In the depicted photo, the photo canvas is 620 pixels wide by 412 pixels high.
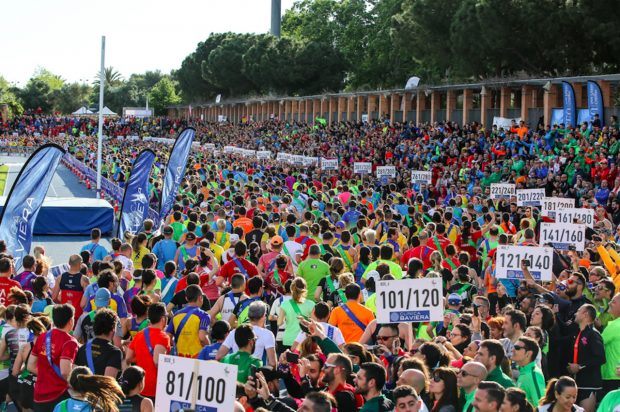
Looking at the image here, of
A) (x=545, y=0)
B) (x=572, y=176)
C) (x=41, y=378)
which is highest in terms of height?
(x=545, y=0)

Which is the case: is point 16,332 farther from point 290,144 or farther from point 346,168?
point 290,144

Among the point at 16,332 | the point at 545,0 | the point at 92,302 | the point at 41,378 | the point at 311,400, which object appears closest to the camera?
the point at 311,400

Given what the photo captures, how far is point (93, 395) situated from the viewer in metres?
7.33

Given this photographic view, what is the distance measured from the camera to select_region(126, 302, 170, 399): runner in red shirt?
9.62 metres

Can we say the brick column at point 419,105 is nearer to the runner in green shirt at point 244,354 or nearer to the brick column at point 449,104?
the brick column at point 449,104

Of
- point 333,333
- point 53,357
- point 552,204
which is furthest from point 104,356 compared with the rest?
point 552,204

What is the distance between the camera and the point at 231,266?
1358 cm

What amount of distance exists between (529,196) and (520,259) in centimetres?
924

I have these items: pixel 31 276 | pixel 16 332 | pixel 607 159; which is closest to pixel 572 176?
pixel 607 159

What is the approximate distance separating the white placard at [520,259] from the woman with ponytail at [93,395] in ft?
23.8

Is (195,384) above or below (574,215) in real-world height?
below

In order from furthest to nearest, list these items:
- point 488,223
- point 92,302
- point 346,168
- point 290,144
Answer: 1. point 290,144
2. point 346,168
3. point 488,223
4. point 92,302

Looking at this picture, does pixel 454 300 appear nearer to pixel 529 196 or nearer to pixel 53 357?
pixel 53 357

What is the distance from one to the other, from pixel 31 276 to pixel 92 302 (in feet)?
4.80
